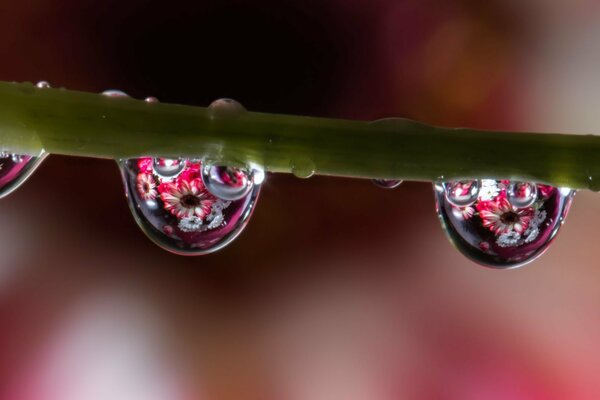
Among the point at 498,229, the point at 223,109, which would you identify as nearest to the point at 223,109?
the point at 223,109

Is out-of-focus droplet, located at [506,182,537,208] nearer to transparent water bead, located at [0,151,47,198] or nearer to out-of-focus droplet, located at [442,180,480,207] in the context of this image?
out-of-focus droplet, located at [442,180,480,207]

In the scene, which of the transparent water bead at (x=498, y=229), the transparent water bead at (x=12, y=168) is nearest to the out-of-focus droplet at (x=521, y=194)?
the transparent water bead at (x=498, y=229)

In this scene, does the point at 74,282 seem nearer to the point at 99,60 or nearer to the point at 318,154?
the point at 99,60

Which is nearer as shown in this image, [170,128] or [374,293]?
[170,128]

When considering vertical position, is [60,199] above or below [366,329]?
above

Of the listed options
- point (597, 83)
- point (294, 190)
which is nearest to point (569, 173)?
point (294, 190)

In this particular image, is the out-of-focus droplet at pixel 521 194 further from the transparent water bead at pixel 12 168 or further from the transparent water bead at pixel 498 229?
the transparent water bead at pixel 12 168
